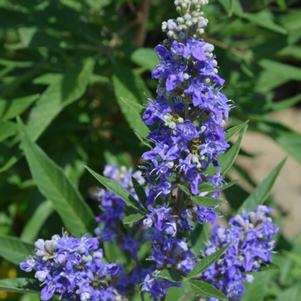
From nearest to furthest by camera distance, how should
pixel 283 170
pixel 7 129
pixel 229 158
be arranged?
pixel 229 158
pixel 7 129
pixel 283 170

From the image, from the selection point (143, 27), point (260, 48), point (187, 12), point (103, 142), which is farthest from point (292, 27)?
point (187, 12)

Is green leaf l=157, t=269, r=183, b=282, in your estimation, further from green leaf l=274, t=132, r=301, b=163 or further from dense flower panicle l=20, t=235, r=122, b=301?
green leaf l=274, t=132, r=301, b=163

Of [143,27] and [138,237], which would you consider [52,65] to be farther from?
[138,237]

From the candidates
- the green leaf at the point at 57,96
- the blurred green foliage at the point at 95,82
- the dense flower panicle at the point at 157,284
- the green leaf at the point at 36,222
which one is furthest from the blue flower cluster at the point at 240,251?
the green leaf at the point at 36,222

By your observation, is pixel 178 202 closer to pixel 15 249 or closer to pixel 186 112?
pixel 186 112

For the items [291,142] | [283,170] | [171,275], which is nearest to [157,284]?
[171,275]

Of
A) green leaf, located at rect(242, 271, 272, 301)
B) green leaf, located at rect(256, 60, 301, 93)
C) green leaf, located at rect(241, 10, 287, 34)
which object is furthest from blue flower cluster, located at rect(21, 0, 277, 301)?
green leaf, located at rect(256, 60, 301, 93)
